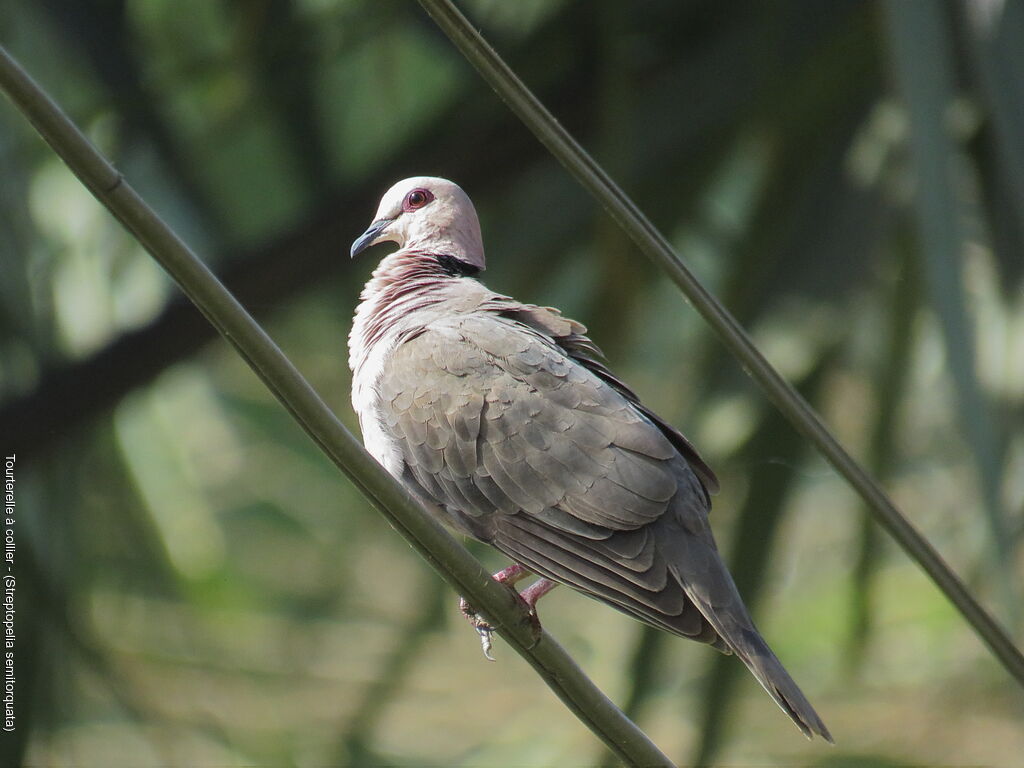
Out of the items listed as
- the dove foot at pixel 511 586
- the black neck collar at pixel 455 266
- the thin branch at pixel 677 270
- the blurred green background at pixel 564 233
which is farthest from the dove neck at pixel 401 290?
the thin branch at pixel 677 270

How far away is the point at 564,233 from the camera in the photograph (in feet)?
11.2

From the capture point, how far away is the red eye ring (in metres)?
1.83

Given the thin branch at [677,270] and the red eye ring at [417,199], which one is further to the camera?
the red eye ring at [417,199]

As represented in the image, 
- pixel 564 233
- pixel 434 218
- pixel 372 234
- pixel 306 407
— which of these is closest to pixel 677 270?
pixel 306 407

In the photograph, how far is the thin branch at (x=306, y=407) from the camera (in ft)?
3.51

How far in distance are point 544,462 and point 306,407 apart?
2.49 feet

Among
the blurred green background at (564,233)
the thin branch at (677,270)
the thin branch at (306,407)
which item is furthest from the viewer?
the blurred green background at (564,233)

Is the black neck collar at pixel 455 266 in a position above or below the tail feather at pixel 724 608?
above

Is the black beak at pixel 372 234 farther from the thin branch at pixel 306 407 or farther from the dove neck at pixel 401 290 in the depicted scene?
the thin branch at pixel 306 407

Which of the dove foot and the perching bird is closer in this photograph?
the perching bird

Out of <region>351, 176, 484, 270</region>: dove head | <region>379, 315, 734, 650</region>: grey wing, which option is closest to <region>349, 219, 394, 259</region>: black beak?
<region>351, 176, 484, 270</region>: dove head

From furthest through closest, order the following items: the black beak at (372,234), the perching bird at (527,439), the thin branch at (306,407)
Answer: the black beak at (372,234), the perching bird at (527,439), the thin branch at (306,407)

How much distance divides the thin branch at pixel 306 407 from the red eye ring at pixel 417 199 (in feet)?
2.13

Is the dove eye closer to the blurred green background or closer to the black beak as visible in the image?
the black beak
